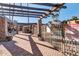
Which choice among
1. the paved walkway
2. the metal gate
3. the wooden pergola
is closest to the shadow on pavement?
the paved walkway

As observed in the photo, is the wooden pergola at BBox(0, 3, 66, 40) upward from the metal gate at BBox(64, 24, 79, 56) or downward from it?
upward

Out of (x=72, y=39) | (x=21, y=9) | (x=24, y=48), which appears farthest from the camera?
(x=21, y=9)

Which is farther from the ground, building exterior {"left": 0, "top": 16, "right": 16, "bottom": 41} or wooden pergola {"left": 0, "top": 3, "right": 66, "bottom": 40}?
wooden pergola {"left": 0, "top": 3, "right": 66, "bottom": 40}

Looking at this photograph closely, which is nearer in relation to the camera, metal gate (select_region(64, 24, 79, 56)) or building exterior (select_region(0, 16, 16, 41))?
metal gate (select_region(64, 24, 79, 56))

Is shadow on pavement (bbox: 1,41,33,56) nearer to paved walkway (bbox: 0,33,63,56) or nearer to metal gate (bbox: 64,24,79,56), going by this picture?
paved walkway (bbox: 0,33,63,56)

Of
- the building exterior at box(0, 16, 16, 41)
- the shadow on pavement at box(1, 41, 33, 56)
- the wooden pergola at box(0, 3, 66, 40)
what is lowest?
the shadow on pavement at box(1, 41, 33, 56)

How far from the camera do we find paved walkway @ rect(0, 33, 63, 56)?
2975 mm

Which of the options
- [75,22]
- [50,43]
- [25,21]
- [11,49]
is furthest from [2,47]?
[75,22]

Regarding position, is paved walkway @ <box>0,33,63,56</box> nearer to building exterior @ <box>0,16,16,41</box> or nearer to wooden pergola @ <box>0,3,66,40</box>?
building exterior @ <box>0,16,16,41</box>

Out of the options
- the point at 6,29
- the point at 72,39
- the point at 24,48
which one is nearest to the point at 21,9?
the point at 6,29

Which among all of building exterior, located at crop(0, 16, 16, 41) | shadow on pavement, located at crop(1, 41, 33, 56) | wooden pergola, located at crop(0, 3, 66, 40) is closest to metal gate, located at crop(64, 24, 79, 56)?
wooden pergola, located at crop(0, 3, 66, 40)

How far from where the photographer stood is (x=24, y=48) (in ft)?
10.2

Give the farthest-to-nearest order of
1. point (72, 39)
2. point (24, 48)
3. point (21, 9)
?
point (21, 9)
point (24, 48)
point (72, 39)

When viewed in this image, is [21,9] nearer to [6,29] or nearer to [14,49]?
[6,29]
